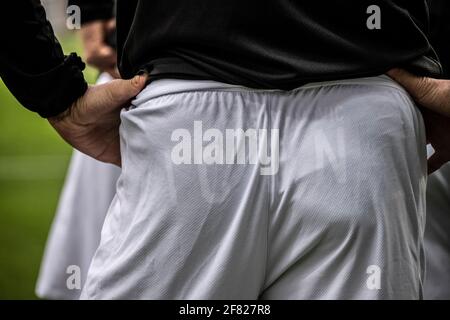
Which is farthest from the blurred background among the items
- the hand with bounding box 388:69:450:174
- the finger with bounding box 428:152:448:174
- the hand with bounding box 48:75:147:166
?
the hand with bounding box 388:69:450:174

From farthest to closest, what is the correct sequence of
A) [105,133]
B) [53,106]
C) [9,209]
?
[9,209] → [105,133] → [53,106]

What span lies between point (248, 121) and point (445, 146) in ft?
1.61

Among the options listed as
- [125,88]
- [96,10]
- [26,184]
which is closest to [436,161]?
[125,88]

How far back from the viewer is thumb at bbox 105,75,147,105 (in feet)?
5.24

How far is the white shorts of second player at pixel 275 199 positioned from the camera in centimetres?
142

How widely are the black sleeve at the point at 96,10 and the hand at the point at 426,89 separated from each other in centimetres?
131

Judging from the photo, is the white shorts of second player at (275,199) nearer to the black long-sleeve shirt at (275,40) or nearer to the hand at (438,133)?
the black long-sleeve shirt at (275,40)

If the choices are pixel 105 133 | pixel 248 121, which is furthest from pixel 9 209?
pixel 248 121

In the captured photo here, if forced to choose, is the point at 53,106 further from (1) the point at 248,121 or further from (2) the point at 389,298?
(2) the point at 389,298

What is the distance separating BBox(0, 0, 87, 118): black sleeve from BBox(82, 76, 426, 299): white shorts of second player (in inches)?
10.2

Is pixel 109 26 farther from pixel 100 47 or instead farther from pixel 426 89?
pixel 426 89

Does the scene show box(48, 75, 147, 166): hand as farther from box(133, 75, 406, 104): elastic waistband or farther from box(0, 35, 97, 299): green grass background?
box(0, 35, 97, 299): green grass background

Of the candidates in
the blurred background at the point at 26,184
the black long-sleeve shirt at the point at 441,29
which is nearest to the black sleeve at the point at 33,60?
the black long-sleeve shirt at the point at 441,29

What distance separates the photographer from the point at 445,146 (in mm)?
1768
